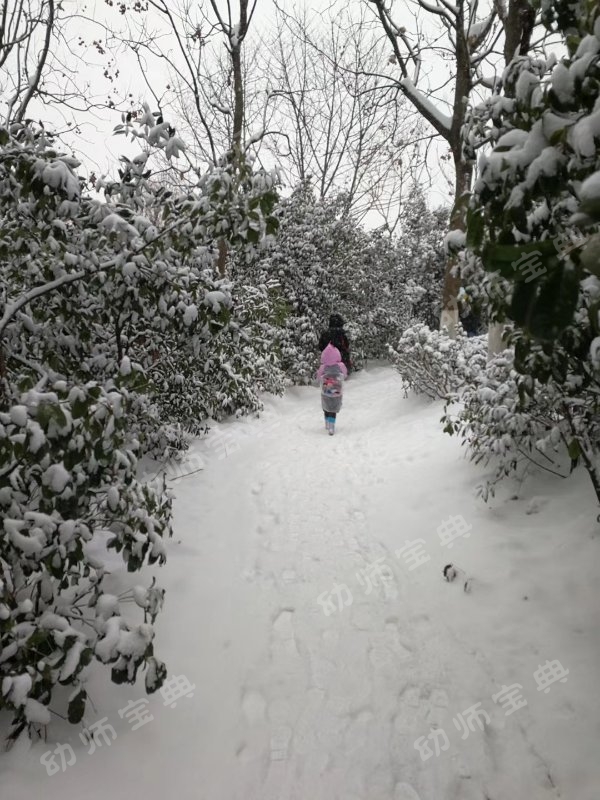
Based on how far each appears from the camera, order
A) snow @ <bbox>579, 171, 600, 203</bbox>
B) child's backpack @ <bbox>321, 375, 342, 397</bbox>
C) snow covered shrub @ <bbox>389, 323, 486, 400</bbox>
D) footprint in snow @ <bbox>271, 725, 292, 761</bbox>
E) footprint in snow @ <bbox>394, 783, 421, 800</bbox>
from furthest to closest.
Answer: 1. child's backpack @ <bbox>321, 375, 342, 397</bbox>
2. snow covered shrub @ <bbox>389, 323, 486, 400</bbox>
3. footprint in snow @ <bbox>271, 725, 292, 761</bbox>
4. footprint in snow @ <bbox>394, 783, 421, 800</bbox>
5. snow @ <bbox>579, 171, 600, 203</bbox>

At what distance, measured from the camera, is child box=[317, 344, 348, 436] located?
24.2ft

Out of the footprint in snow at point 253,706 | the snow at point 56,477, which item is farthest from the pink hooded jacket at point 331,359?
the snow at point 56,477

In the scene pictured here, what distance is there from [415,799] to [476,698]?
59 cm

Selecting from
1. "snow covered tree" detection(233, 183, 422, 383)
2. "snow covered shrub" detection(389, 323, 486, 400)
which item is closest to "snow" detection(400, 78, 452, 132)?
"snow covered shrub" detection(389, 323, 486, 400)

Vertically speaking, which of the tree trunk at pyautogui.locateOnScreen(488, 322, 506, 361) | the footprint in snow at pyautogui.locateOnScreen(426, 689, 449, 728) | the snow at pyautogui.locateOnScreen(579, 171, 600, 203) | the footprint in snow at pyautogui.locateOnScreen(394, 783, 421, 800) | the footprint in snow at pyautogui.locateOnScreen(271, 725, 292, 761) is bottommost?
the footprint in snow at pyautogui.locateOnScreen(394, 783, 421, 800)

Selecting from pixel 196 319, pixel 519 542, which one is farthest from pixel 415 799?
pixel 196 319

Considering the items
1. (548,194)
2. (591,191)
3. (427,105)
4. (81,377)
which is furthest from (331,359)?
(591,191)

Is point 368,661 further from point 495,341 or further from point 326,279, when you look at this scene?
point 326,279

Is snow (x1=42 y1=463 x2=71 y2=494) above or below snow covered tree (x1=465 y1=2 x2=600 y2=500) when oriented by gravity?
below

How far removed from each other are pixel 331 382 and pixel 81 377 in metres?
4.50

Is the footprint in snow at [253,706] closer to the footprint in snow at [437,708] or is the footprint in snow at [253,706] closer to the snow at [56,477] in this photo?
the footprint in snow at [437,708]

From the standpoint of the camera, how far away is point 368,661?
2.57 meters

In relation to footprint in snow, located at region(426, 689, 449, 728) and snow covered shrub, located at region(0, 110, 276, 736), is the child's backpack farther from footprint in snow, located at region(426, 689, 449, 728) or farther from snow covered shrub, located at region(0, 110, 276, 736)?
footprint in snow, located at region(426, 689, 449, 728)

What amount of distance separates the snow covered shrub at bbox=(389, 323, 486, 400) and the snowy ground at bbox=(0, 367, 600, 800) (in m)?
3.16
